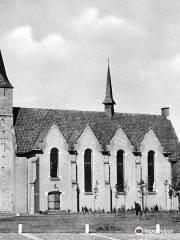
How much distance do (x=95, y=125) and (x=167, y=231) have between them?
129ft

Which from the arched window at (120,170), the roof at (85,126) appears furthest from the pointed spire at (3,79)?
the arched window at (120,170)

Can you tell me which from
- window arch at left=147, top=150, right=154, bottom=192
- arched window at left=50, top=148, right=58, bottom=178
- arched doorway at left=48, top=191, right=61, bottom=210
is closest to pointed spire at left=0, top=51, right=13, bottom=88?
arched window at left=50, top=148, right=58, bottom=178

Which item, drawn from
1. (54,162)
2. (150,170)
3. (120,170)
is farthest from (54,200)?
(150,170)

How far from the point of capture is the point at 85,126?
76562mm

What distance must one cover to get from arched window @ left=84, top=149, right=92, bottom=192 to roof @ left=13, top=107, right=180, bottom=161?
2.24 metres

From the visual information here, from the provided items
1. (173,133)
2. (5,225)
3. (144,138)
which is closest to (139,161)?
(144,138)

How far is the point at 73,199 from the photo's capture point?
73.1 m

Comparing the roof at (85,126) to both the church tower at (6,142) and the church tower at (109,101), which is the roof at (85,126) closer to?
the church tower at (109,101)

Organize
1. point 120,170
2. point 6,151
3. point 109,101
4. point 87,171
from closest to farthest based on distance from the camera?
1. point 6,151
2. point 87,171
3. point 120,170
4. point 109,101

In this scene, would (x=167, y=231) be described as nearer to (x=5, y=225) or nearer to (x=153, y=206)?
(x=5, y=225)

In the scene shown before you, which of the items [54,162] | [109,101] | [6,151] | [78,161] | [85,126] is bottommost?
[54,162]

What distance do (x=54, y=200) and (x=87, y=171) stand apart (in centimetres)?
578

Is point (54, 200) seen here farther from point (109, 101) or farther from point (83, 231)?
point (83, 231)

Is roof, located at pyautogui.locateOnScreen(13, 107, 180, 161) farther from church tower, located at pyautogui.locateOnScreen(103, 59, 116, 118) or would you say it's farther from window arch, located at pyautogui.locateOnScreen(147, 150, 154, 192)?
window arch, located at pyautogui.locateOnScreen(147, 150, 154, 192)
